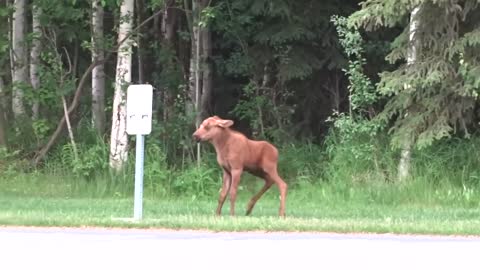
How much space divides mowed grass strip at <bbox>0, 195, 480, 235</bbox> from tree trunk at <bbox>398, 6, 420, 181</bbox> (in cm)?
153

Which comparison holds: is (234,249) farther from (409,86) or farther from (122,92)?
(122,92)

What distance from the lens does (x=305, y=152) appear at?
23.1 metres

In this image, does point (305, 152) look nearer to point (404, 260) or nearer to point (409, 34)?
point (409, 34)

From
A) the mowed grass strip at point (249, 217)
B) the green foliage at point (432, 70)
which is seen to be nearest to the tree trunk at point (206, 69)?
the mowed grass strip at point (249, 217)

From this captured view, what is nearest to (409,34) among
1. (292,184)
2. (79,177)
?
(292,184)

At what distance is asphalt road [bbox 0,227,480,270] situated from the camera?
899 centimetres

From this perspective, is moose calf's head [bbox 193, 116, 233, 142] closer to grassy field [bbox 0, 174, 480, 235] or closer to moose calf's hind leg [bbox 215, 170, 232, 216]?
moose calf's hind leg [bbox 215, 170, 232, 216]

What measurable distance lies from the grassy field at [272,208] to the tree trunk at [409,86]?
2.60 feet

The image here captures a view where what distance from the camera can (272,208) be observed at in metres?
16.6

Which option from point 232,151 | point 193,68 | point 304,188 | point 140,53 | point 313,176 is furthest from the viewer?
point 140,53

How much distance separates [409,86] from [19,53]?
1328cm

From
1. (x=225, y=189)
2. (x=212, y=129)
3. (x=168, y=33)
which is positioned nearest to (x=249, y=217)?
(x=225, y=189)

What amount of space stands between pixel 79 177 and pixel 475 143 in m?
9.79

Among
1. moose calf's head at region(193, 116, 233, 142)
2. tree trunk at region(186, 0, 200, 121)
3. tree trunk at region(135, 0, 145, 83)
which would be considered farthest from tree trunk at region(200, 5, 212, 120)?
moose calf's head at region(193, 116, 233, 142)
